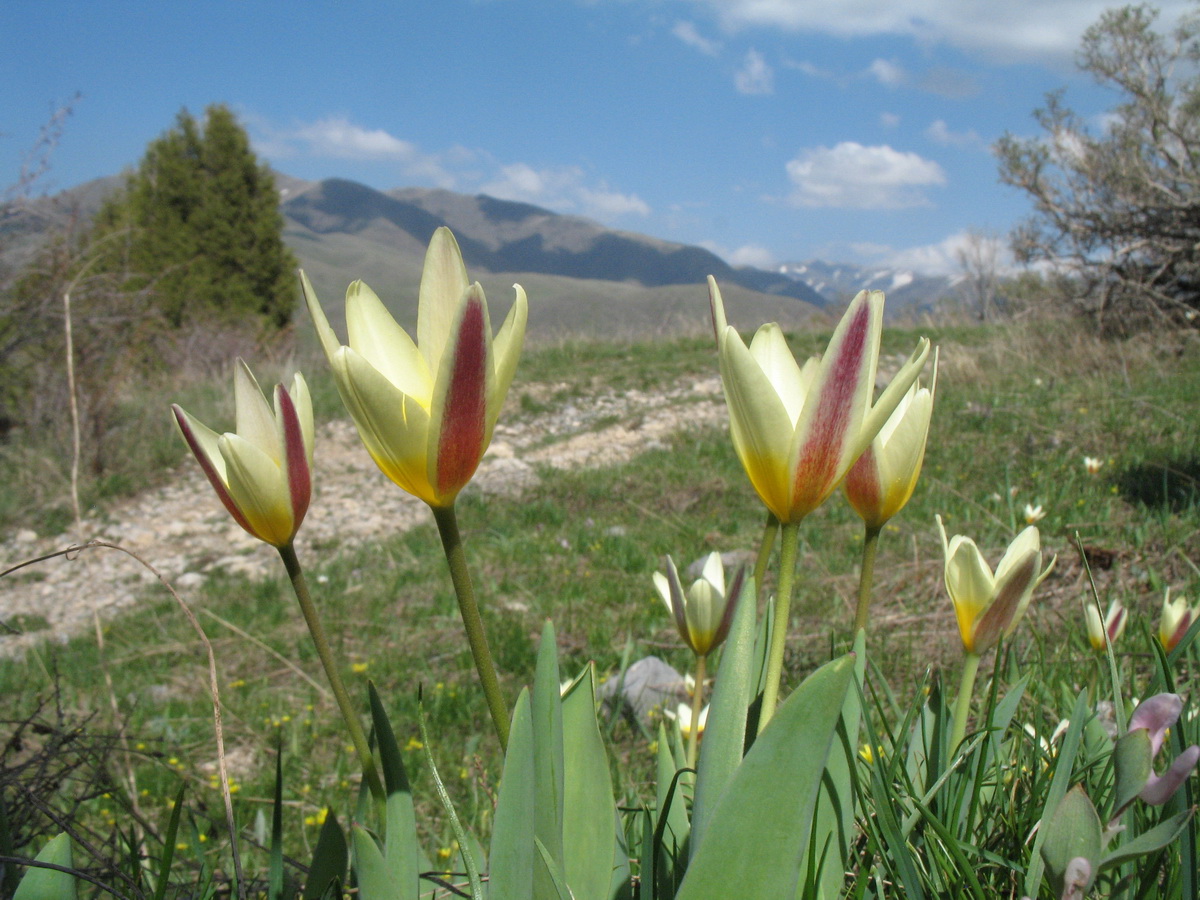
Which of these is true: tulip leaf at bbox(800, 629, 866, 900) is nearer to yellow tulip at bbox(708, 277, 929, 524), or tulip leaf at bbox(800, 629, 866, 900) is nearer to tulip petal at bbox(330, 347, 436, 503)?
yellow tulip at bbox(708, 277, 929, 524)

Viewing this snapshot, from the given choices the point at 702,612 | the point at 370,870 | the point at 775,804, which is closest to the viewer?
the point at 775,804

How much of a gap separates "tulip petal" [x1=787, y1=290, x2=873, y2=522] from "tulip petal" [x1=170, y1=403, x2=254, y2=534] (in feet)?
1.43

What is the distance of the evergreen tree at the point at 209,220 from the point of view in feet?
44.7

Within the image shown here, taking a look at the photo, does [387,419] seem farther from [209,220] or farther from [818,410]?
[209,220]

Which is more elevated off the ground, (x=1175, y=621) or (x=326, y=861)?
(x=1175, y=621)

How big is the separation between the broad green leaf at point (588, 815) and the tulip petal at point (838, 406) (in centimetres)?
26

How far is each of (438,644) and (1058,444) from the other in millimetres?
3340

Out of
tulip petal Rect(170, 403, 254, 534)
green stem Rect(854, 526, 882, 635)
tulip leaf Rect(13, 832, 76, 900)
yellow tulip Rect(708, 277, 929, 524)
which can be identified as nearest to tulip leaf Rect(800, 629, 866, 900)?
green stem Rect(854, 526, 882, 635)

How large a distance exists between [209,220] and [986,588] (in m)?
15.4

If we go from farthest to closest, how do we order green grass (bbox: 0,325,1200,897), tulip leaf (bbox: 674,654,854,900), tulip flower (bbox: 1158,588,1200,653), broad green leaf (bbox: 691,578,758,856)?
1. green grass (bbox: 0,325,1200,897)
2. tulip flower (bbox: 1158,588,1200,653)
3. broad green leaf (bbox: 691,578,758,856)
4. tulip leaf (bbox: 674,654,854,900)

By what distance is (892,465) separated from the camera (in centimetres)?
76

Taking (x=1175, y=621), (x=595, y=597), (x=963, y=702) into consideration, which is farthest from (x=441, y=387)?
(x=595, y=597)

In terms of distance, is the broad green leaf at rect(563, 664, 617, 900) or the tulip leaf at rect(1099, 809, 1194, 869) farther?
the broad green leaf at rect(563, 664, 617, 900)

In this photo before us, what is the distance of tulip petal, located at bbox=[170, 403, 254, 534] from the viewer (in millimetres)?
674
